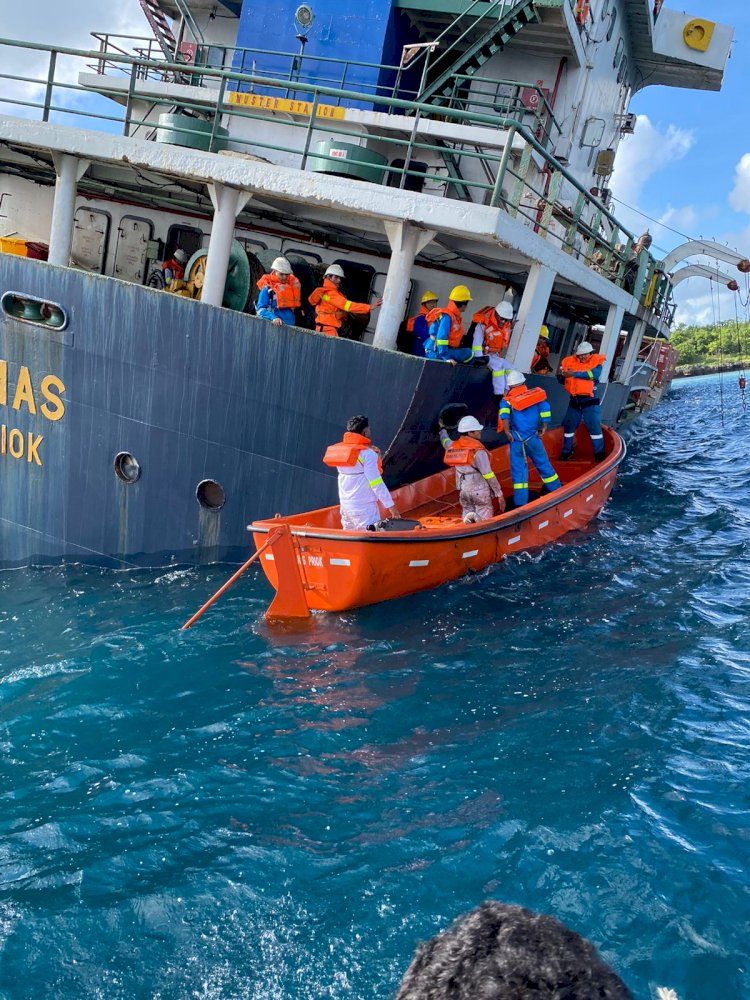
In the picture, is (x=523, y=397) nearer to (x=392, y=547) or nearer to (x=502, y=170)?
(x=502, y=170)

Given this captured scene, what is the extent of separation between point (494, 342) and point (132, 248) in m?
6.00

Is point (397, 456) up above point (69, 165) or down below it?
below

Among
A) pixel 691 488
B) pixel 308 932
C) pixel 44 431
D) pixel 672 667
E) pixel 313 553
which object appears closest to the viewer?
pixel 308 932

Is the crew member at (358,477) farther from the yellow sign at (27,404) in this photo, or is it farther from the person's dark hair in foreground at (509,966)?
the person's dark hair in foreground at (509,966)

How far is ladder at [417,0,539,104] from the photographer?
33.8ft

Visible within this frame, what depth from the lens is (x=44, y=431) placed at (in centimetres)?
909

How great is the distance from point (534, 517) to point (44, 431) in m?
5.34

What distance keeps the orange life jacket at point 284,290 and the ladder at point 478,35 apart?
3036mm

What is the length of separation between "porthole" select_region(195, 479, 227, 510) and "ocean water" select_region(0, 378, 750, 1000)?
0.92 meters

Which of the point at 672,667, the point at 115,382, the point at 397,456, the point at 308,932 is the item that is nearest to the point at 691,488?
the point at 397,456

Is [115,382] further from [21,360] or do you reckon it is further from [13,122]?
[13,122]

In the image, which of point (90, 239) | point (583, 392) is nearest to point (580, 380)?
point (583, 392)

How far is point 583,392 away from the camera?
11195mm

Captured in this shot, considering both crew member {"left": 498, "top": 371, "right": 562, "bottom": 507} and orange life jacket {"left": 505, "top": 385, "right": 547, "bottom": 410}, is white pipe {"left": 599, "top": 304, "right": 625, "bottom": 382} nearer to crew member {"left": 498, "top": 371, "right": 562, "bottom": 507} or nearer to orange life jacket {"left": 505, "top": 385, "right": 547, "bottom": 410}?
crew member {"left": 498, "top": 371, "right": 562, "bottom": 507}
